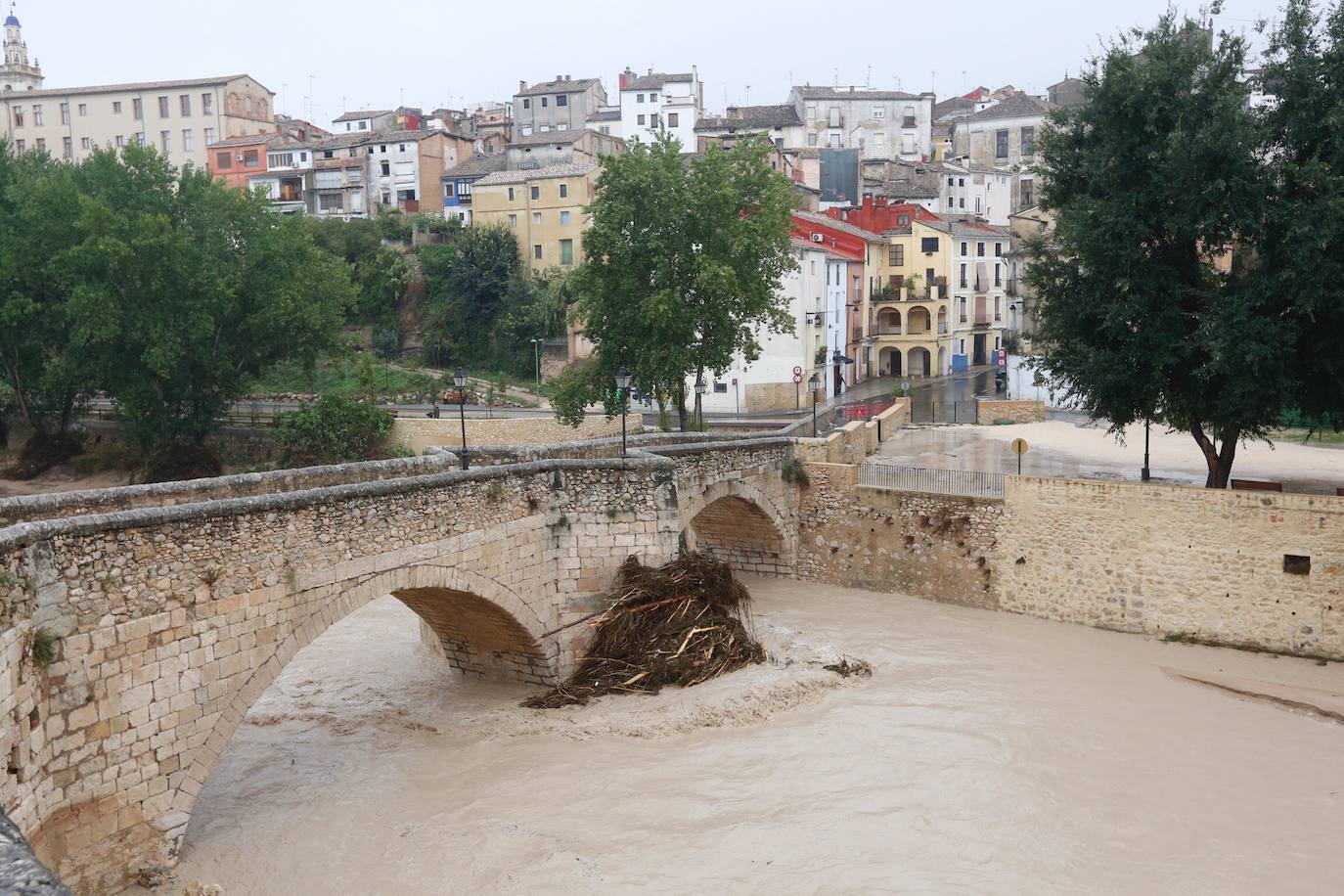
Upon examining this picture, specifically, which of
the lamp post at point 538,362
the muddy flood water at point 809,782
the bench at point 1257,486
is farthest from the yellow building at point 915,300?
the muddy flood water at point 809,782

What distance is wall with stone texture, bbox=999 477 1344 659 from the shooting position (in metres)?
18.6

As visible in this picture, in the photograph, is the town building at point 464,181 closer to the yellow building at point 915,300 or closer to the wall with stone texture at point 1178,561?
the yellow building at point 915,300

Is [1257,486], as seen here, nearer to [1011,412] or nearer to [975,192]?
[1011,412]

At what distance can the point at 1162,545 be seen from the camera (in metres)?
19.9

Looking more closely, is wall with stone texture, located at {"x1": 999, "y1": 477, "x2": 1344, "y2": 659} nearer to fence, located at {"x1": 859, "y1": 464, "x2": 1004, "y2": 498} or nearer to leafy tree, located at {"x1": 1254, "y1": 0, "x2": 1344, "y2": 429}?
fence, located at {"x1": 859, "y1": 464, "x2": 1004, "y2": 498}

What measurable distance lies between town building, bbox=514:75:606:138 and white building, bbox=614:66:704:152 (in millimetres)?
2682

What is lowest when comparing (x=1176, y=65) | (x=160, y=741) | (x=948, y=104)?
(x=160, y=741)

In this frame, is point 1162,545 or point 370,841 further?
point 1162,545

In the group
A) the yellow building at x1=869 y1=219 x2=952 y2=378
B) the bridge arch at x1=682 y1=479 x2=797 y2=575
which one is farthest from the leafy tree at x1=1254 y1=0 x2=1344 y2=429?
the yellow building at x1=869 y1=219 x2=952 y2=378

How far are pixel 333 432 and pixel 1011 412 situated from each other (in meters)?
20.8

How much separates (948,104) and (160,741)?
80674 mm

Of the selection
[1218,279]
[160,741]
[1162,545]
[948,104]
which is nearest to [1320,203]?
[1218,279]

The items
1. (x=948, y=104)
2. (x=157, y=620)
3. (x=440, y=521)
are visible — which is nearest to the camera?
(x=157, y=620)

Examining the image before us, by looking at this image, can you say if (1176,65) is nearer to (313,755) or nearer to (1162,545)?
(1162,545)
